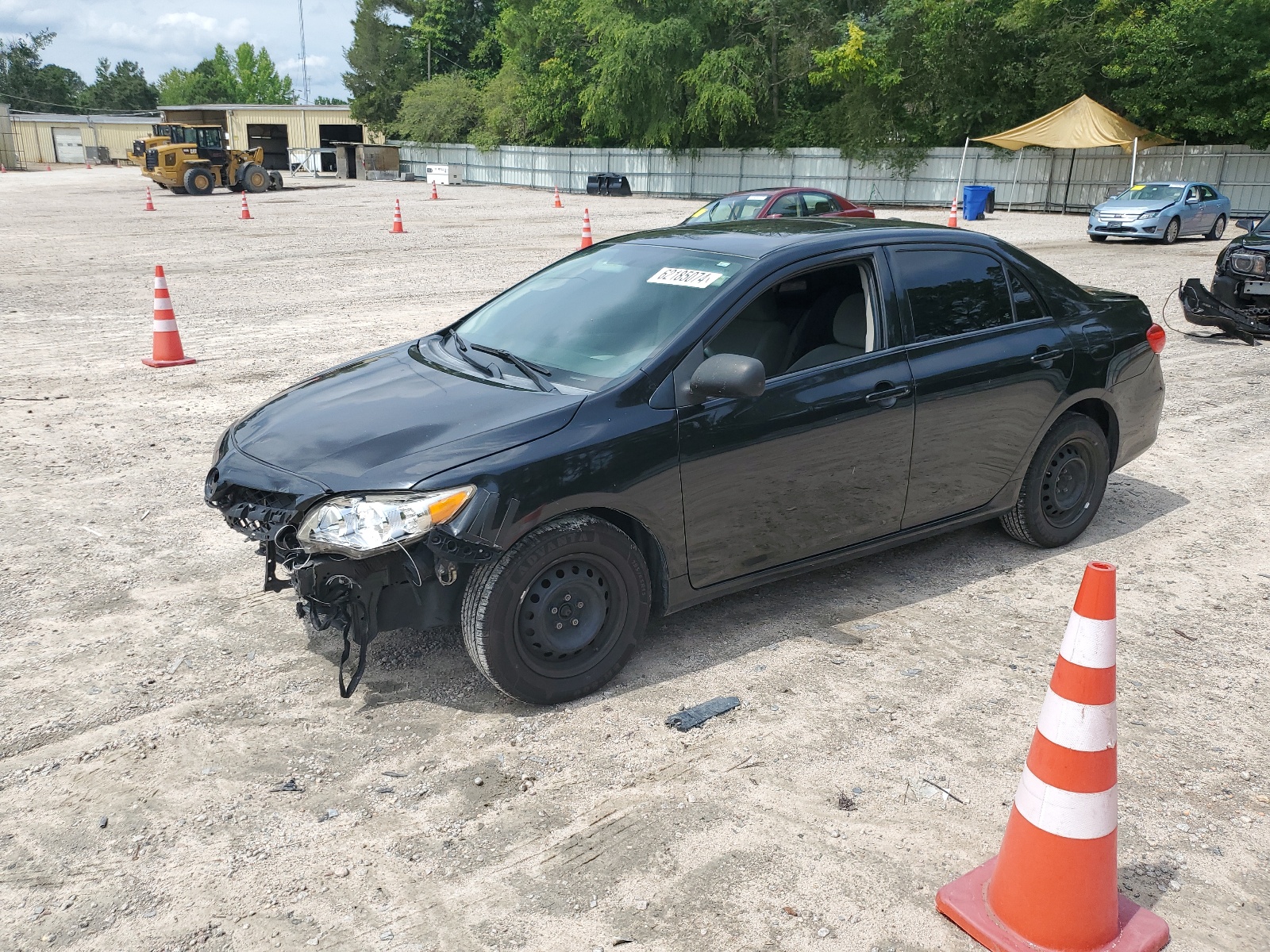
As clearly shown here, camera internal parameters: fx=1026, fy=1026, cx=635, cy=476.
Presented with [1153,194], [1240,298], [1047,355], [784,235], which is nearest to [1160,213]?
[1153,194]

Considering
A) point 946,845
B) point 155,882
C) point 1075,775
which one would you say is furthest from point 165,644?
point 1075,775

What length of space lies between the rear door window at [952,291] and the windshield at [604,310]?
91 cm

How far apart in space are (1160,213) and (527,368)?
23.1 meters

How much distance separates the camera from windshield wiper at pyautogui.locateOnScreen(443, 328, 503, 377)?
431 cm

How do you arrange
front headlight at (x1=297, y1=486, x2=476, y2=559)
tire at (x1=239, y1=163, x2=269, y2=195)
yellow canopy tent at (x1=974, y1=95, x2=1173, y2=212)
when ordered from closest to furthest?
front headlight at (x1=297, y1=486, x2=476, y2=559) → yellow canopy tent at (x1=974, y1=95, x2=1173, y2=212) → tire at (x1=239, y1=163, x2=269, y2=195)

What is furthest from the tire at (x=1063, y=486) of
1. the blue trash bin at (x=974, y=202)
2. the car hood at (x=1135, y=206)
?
the blue trash bin at (x=974, y=202)

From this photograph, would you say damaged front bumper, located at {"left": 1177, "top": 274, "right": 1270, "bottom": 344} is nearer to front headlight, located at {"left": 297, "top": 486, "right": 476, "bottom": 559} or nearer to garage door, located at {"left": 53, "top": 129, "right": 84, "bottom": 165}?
front headlight, located at {"left": 297, "top": 486, "right": 476, "bottom": 559}

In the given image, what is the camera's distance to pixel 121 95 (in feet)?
405

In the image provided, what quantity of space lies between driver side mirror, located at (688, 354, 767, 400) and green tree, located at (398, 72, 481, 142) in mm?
58780

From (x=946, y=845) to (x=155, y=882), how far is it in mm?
2288

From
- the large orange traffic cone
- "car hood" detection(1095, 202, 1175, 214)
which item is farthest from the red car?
the large orange traffic cone

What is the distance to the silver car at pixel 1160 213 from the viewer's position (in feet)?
75.7

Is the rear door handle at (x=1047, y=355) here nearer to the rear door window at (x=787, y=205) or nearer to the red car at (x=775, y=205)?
the red car at (x=775, y=205)

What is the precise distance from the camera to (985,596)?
4848 mm
